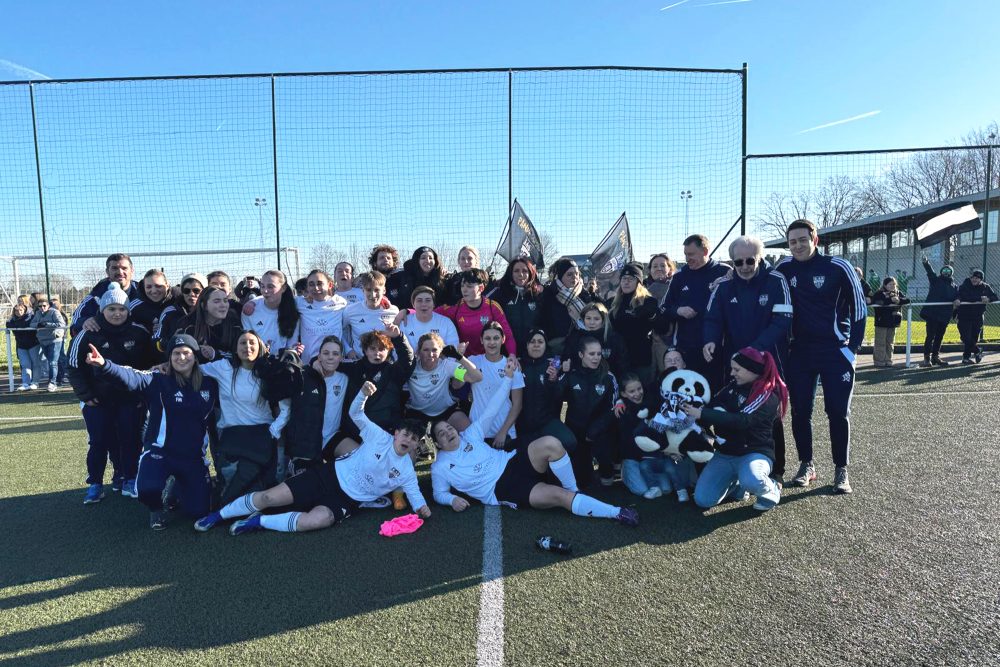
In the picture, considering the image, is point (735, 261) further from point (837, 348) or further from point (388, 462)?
point (388, 462)

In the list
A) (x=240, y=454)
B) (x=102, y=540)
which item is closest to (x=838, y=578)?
(x=240, y=454)

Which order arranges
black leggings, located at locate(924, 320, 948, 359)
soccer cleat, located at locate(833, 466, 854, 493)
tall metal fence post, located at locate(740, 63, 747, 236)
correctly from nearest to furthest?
soccer cleat, located at locate(833, 466, 854, 493), tall metal fence post, located at locate(740, 63, 747, 236), black leggings, located at locate(924, 320, 948, 359)

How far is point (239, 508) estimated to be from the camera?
162 inches

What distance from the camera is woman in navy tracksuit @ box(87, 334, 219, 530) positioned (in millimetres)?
4188

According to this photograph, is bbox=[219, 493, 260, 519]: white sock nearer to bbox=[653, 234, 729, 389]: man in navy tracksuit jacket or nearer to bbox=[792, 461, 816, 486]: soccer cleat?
bbox=[653, 234, 729, 389]: man in navy tracksuit jacket

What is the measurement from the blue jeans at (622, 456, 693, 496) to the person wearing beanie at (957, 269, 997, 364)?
9.60 m

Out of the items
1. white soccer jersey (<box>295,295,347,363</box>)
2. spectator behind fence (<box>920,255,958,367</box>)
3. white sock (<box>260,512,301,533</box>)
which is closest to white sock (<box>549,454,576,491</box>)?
white sock (<box>260,512,301,533</box>)

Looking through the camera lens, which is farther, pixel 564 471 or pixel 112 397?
pixel 112 397

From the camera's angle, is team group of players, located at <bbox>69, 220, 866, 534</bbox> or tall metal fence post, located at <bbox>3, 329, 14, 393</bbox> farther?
tall metal fence post, located at <bbox>3, 329, 14, 393</bbox>

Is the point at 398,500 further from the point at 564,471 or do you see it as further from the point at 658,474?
the point at 658,474

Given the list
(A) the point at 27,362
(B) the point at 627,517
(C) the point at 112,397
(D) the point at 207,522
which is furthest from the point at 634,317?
(A) the point at 27,362

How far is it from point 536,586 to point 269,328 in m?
3.34

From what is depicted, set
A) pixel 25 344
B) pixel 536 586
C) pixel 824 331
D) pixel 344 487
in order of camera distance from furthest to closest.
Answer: pixel 25 344
pixel 824 331
pixel 344 487
pixel 536 586

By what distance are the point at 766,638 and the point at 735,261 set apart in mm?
2962
